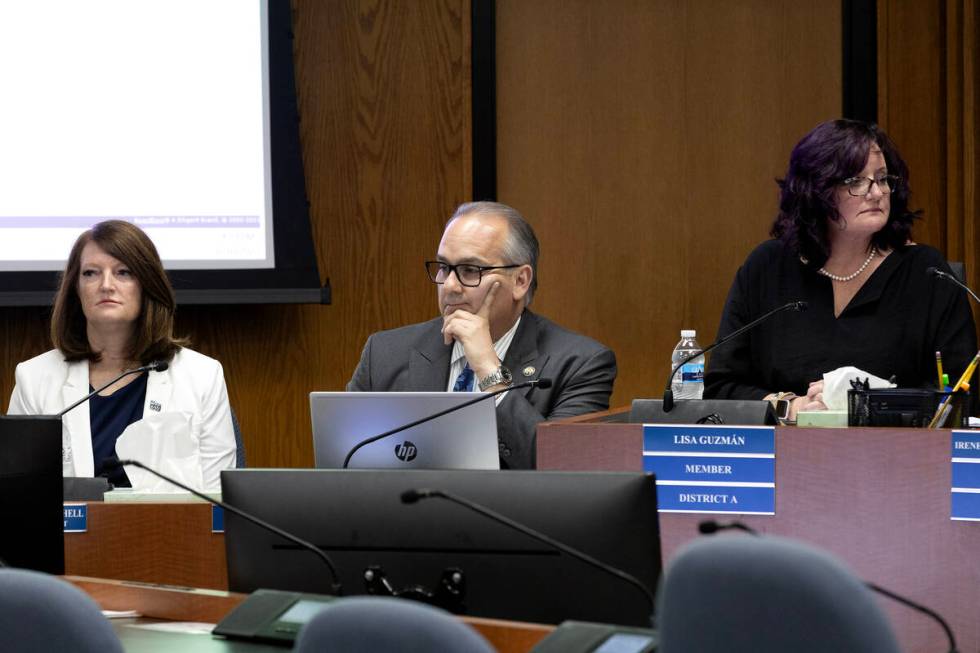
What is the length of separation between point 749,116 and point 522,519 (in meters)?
3.16

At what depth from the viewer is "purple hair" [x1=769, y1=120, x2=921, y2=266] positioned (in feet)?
10.0

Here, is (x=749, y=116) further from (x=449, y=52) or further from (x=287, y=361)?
(x=287, y=361)

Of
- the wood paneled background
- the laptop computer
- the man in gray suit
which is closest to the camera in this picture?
the laptop computer

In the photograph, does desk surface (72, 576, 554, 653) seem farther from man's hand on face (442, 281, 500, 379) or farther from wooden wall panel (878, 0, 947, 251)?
wooden wall panel (878, 0, 947, 251)

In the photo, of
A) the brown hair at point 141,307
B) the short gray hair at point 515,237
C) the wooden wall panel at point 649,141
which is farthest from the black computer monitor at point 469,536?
the wooden wall panel at point 649,141

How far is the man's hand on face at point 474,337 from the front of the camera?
2.80 m

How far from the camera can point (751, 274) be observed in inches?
126

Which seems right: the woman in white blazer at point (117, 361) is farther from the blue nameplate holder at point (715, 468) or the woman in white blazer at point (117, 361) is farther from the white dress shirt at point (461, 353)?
the blue nameplate holder at point (715, 468)

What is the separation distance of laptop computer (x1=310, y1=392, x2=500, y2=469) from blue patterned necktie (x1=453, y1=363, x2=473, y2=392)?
2.69 feet

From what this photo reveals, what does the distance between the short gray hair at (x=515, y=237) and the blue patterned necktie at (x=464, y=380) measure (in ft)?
0.83

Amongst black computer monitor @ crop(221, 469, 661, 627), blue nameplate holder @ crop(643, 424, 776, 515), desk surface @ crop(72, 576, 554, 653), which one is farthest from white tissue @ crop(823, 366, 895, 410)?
desk surface @ crop(72, 576, 554, 653)

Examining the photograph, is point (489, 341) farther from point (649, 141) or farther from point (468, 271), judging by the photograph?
point (649, 141)

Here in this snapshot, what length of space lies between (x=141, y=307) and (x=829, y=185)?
1.84 meters

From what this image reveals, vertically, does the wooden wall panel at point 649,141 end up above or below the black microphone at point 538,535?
above
